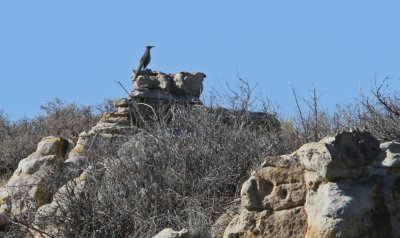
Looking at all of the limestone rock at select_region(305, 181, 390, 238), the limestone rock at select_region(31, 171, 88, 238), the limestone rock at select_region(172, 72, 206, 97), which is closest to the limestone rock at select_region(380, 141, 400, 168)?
the limestone rock at select_region(305, 181, 390, 238)

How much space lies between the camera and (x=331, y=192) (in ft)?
25.6

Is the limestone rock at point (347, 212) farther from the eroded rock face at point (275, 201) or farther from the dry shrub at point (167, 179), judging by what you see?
the dry shrub at point (167, 179)

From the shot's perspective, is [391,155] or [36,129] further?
[36,129]

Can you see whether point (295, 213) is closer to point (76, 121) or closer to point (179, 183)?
point (179, 183)

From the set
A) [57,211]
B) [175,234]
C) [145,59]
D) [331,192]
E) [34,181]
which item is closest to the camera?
[331,192]

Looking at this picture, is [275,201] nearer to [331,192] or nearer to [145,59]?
[331,192]

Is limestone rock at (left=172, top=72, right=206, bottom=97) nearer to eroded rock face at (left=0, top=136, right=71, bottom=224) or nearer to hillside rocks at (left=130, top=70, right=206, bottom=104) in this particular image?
hillside rocks at (left=130, top=70, right=206, bottom=104)

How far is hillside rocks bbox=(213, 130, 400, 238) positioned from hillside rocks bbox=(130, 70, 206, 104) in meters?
7.21

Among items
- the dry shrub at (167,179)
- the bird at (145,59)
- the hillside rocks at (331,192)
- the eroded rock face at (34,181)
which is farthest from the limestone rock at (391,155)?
the bird at (145,59)

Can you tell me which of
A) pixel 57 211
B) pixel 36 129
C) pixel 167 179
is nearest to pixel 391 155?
pixel 167 179

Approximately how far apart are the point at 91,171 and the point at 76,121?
395 inches

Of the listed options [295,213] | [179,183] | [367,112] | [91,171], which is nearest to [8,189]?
[91,171]

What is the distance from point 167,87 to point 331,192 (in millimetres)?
8497

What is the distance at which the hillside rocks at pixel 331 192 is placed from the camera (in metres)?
7.75
